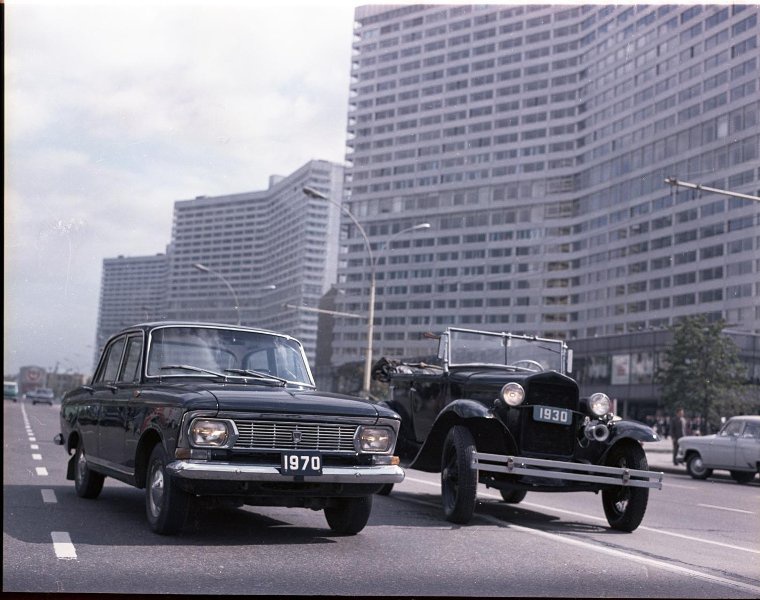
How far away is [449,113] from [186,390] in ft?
204

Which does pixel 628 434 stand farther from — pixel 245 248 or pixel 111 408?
pixel 245 248

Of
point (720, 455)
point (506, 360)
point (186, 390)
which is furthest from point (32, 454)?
point (720, 455)

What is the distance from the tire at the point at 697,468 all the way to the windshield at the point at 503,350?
12076mm

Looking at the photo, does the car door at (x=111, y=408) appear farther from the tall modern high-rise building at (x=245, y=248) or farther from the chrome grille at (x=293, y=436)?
the tall modern high-rise building at (x=245, y=248)

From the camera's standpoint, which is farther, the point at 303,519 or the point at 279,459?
the point at 303,519

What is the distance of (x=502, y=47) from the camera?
3472 inches

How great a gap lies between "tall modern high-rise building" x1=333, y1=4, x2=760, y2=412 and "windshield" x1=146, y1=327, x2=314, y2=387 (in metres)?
44.0

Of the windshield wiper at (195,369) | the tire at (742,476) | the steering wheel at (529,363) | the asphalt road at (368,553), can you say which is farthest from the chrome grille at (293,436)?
the tire at (742,476)

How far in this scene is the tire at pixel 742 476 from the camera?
21.3 m

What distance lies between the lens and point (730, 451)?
21016mm

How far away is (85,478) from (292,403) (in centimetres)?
337

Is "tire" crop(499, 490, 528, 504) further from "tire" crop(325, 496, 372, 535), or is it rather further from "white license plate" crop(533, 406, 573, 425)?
"tire" crop(325, 496, 372, 535)

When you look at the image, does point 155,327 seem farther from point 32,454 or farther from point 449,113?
point 449,113

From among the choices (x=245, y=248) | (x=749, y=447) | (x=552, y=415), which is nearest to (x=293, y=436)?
(x=552, y=415)
